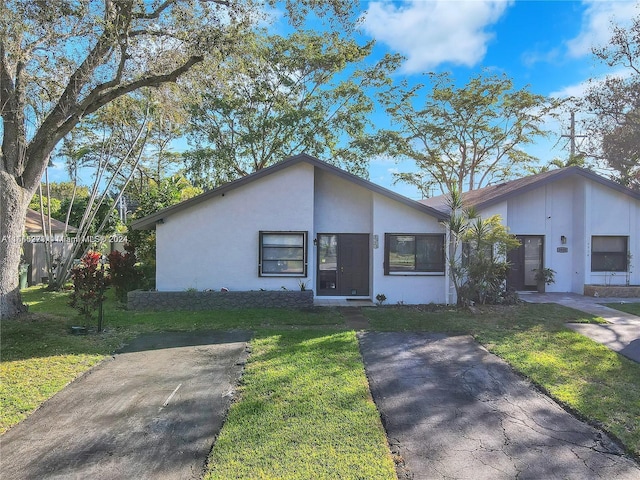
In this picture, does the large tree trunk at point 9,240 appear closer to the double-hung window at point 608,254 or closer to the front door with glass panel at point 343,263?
the front door with glass panel at point 343,263

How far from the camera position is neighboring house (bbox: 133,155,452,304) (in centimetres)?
1186

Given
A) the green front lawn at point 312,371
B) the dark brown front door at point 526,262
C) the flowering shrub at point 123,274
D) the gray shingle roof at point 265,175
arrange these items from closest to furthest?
the green front lawn at point 312,371 < the gray shingle roof at point 265,175 < the flowering shrub at point 123,274 < the dark brown front door at point 526,262

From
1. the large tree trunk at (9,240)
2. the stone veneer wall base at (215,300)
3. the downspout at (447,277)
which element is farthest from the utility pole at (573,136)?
the large tree trunk at (9,240)

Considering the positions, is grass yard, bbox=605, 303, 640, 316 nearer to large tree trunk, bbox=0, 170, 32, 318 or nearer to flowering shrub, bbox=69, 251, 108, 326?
flowering shrub, bbox=69, 251, 108, 326

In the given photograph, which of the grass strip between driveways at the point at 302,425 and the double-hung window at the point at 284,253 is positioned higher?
the double-hung window at the point at 284,253

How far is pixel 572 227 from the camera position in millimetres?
14336

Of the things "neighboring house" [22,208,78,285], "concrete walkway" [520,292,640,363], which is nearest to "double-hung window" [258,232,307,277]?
"concrete walkway" [520,292,640,363]

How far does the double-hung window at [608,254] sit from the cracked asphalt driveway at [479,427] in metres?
10.2

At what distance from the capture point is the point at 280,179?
12039mm

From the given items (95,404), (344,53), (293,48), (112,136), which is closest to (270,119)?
(293,48)

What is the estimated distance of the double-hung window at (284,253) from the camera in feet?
39.8

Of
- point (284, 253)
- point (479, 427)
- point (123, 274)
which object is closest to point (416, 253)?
point (284, 253)

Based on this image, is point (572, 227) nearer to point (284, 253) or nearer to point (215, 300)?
point (284, 253)

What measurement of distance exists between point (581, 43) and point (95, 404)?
19.4 meters
